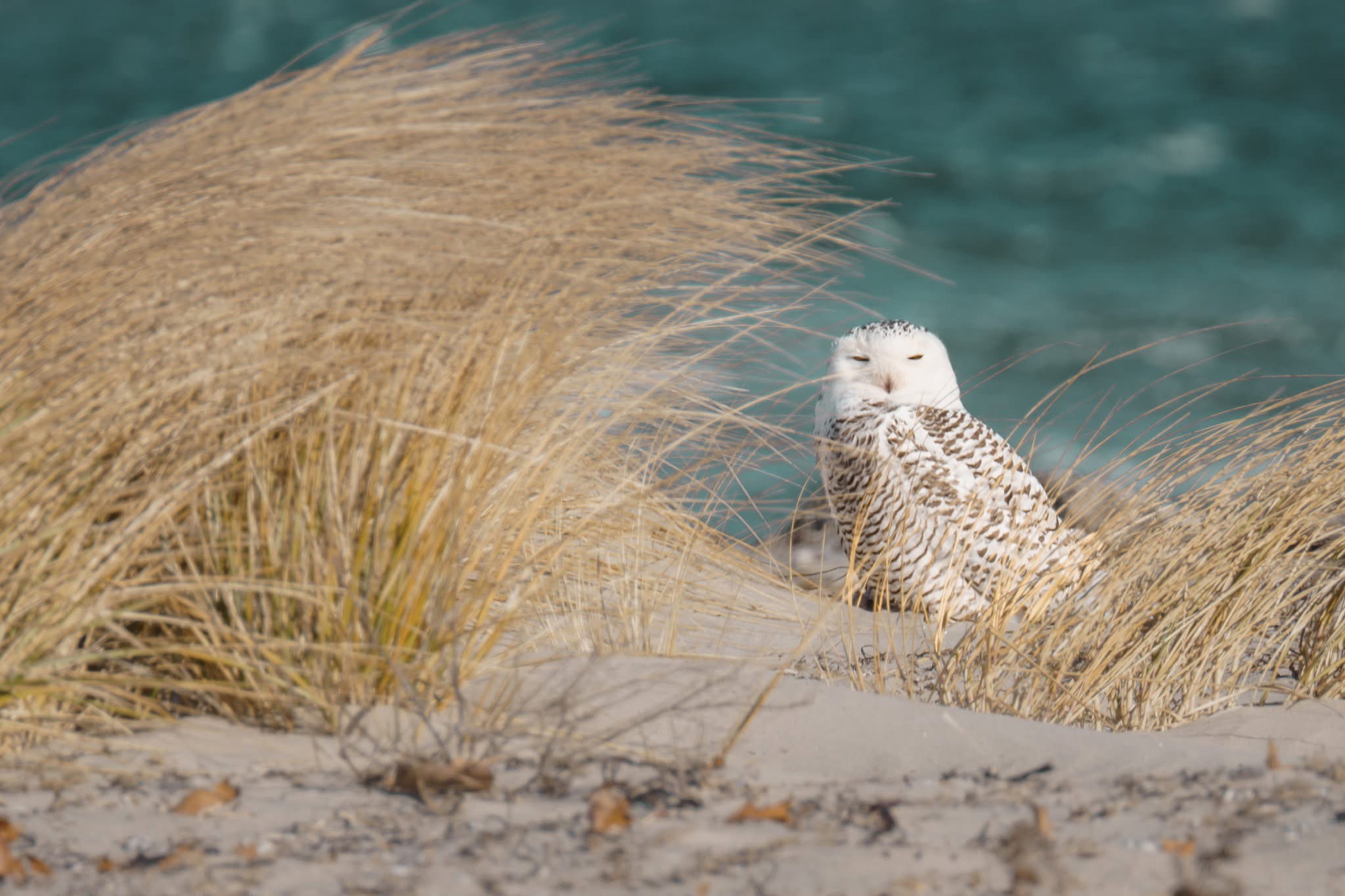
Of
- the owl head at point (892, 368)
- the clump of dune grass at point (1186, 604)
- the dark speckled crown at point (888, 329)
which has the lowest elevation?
the clump of dune grass at point (1186, 604)

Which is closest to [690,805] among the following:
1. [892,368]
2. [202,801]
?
[202,801]

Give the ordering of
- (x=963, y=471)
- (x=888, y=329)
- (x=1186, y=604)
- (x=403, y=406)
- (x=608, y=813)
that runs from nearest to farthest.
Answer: (x=608, y=813) < (x=403, y=406) < (x=1186, y=604) < (x=963, y=471) < (x=888, y=329)

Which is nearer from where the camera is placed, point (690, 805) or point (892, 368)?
point (690, 805)

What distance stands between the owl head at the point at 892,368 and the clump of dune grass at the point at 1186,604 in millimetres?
806

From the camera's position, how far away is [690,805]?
1.49 metres

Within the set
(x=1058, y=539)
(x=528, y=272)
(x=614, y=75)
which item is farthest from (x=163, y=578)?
(x=1058, y=539)

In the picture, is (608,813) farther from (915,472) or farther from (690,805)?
(915,472)

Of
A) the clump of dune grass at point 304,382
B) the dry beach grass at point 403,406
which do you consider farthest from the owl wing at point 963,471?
the clump of dune grass at point 304,382

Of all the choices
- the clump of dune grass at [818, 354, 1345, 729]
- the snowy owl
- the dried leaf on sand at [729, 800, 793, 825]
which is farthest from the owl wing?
the dried leaf on sand at [729, 800, 793, 825]

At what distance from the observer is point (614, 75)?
2.22 meters

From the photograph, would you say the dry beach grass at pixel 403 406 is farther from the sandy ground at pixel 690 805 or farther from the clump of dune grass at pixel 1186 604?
the sandy ground at pixel 690 805

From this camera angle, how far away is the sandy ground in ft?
4.24

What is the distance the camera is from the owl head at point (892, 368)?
3340 mm

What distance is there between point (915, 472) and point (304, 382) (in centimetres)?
189
